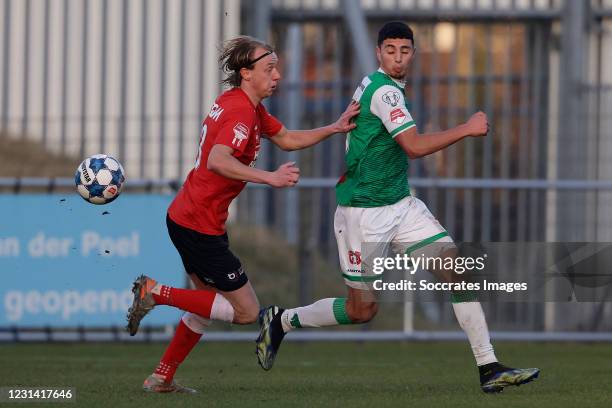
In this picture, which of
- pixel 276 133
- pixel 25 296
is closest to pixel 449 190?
pixel 25 296

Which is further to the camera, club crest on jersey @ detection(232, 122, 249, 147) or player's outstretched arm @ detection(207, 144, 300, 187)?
club crest on jersey @ detection(232, 122, 249, 147)

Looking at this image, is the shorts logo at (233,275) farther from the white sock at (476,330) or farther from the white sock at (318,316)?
the white sock at (476,330)

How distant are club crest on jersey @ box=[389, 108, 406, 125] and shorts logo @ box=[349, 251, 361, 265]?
783 mm

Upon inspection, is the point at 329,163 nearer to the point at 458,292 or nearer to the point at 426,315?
the point at 426,315

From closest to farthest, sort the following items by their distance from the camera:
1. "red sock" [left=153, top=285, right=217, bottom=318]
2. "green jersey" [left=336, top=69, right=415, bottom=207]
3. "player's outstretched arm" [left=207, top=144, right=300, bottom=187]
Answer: "player's outstretched arm" [left=207, top=144, right=300, bottom=187], "red sock" [left=153, top=285, right=217, bottom=318], "green jersey" [left=336, top=69, right=415, bottom=207]

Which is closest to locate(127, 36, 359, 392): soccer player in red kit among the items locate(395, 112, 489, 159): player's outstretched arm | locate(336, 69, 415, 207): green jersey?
locate(336, 69, 415, 207): green jersey

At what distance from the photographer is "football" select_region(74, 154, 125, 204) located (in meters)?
8.30

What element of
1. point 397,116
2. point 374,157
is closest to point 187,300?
point 374,157

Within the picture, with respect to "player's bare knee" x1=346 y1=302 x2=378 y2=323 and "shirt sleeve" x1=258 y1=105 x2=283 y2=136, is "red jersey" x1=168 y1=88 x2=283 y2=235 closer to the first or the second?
"shirt sleeve" x1=258 y1=105 x2=283 y2=136

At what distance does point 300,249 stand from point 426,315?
1.34m

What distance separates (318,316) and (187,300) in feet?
2.61

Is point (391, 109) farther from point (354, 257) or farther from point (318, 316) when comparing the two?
point (318, 316)

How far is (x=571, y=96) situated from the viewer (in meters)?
17.0

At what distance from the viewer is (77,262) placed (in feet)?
40.3
